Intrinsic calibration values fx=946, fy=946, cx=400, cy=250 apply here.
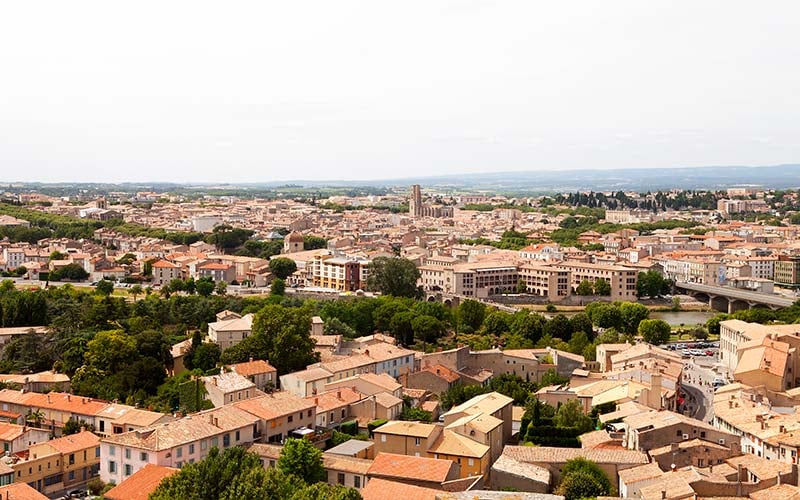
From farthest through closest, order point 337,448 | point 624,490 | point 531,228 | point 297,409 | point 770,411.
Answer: point 531,228 → point 770,411 → point 297,409 → point 337,448 → point 624,490

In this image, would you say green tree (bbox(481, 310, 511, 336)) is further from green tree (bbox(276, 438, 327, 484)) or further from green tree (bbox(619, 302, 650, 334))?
green tree (bbox(276, 438, 327, 484))

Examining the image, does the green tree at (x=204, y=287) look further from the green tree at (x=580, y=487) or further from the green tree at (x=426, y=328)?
the green tree at (x=580, y=487)

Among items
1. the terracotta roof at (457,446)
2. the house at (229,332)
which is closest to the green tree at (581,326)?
the house at (229,332)

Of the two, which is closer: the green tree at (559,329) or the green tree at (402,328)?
the green tree at (402,328)

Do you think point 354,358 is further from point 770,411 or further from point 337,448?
point 770,411

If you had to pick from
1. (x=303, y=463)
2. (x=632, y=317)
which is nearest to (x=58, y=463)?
(x=303, y=463)

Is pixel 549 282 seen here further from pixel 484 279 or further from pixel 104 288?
pixel 104 288

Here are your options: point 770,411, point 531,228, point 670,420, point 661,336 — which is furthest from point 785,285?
point 670,420
